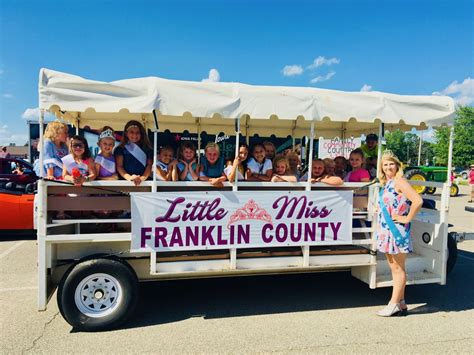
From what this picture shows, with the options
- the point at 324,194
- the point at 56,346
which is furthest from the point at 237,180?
the point at 56,346

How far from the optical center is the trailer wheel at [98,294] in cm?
372

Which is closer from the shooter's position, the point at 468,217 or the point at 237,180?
the point at 237,180

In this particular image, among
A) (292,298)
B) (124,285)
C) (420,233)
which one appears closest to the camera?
(124,285)

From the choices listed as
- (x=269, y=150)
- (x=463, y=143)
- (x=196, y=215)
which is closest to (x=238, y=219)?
(x=196, y=215)

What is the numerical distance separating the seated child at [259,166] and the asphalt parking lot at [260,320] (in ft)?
5.34

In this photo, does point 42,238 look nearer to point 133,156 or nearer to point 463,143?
point 133,156

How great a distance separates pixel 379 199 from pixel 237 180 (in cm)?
171

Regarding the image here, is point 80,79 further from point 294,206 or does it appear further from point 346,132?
point 346,132

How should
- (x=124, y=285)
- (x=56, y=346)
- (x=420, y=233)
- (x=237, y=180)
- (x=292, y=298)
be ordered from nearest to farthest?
(x=56, y=346)
(x=124, y=285)
(x=237, y=180)
(x=292, y=298)
(x=420, y=233)

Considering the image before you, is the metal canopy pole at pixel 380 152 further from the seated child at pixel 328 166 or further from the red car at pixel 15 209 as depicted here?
the red car at pixel 15 209

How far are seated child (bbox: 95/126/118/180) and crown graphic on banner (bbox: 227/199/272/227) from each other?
139cm

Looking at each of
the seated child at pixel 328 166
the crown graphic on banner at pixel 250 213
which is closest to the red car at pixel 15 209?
the crown graphic on banner at pixel 250 213

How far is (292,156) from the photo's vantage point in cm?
537

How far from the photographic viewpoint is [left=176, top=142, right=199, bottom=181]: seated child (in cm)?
425
